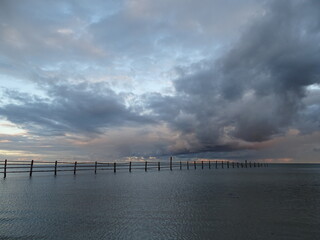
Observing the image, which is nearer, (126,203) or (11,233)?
(11,233)

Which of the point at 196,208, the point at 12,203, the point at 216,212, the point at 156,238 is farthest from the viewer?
the point at 12,203

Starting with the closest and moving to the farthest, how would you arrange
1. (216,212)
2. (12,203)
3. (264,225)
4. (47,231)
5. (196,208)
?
(47,231), (264,225), (216,212), (196,208), (12,203)

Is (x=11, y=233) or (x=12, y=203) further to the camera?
(x=12, y=203)

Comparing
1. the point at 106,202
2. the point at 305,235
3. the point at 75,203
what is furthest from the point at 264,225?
the point at 75,203

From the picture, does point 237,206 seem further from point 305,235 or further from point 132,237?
point 132,237

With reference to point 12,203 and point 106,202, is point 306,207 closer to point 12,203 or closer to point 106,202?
point 106,202

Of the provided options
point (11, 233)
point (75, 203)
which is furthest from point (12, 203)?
point (11, 233)

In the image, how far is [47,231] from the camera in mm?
7090

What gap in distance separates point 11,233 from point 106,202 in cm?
506

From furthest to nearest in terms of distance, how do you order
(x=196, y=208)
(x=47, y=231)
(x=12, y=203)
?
1. (x=12, y=203)
2. (x=196, y=208)
3. (x=47, y=231)

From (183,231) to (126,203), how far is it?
4.83 meters

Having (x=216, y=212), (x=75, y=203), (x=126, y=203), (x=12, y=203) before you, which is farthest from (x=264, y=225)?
(x=12, y=203)

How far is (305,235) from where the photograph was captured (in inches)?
266

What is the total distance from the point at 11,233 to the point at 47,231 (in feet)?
3.11
